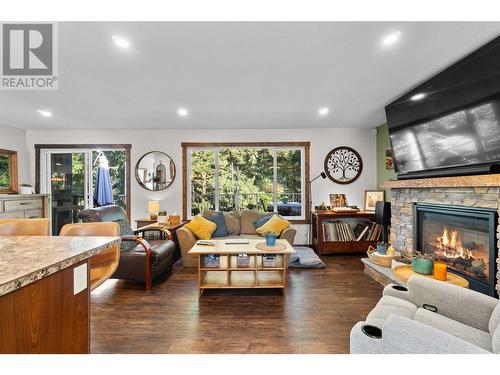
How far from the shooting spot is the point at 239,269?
275 centimetres

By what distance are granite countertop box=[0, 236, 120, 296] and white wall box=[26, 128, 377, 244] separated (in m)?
3.68

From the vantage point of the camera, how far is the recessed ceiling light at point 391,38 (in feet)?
5.91

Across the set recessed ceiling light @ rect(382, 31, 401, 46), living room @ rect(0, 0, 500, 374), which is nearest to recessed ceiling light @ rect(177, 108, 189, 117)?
living room @ rect(0, 0, 500, 374)

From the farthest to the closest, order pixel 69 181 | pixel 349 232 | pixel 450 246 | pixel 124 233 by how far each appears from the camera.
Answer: pixel 69 181 → pixel 349 232 → pixel 124 233 → pixel 450 246

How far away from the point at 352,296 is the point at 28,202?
18.3 ft

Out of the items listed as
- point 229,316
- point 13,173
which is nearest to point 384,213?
point 229,316

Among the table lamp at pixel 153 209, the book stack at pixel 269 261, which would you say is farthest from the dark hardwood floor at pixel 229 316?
the table lamp at pixel 153 209

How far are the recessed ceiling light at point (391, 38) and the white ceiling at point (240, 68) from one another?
46 millimetres

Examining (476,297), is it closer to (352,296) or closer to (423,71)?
(352,296)

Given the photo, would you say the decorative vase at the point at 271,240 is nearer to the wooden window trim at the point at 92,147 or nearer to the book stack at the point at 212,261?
the book stack at the point at 212,261

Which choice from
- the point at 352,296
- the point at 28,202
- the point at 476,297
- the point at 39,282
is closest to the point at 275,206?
the point at 352,296

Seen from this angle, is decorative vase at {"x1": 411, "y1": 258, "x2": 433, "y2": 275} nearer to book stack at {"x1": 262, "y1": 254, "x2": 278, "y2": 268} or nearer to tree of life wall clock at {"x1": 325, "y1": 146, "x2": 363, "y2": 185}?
book stack at {"x1": 262, "y1": 254, "x2": 278, "y2": 268}

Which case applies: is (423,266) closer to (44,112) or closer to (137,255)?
(137,255)

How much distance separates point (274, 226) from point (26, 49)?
3.46 metres
